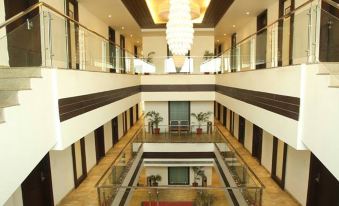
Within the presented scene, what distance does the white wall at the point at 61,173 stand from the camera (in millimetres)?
8086

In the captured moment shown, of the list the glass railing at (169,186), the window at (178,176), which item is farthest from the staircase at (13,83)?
the window at (178,176)

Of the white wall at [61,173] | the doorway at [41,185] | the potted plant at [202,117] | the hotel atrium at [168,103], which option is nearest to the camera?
the hotel atrium at [168,103]

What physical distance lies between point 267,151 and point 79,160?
8036 millimetres

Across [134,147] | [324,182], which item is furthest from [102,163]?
[324,182]

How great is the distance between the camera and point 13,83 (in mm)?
3863

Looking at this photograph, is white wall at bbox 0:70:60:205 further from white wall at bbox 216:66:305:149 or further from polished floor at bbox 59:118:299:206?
white wall at bbox 216:66:305:149

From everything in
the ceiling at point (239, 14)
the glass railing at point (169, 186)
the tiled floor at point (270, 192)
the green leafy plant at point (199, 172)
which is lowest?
the green leafy plant at point (199, 172)

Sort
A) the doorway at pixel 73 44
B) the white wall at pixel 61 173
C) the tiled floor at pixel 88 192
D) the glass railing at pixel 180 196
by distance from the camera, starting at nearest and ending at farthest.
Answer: the doorway at pixel 73 44 → the glass railing at pixel 180 196 → the white wall at pixel 61 173 → the tiled floor at pixel 88 192

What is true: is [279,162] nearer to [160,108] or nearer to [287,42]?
[287,42]

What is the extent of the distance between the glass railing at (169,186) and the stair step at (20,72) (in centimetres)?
374

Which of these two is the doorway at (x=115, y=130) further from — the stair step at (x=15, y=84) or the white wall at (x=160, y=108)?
the stair step at (x=15, y=84)

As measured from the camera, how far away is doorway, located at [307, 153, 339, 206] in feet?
21.7

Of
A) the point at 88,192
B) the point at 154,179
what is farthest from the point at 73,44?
the point at 154,179

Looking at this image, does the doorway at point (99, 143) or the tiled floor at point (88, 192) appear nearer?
the tiled floor at point (88, 192)
